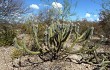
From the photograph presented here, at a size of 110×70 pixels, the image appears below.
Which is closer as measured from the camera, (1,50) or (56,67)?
(56,67)

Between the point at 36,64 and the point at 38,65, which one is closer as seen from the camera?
the point at 38,65

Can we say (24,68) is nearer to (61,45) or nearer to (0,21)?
(61,45)

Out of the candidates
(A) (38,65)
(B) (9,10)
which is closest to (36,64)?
(A) (38,65)

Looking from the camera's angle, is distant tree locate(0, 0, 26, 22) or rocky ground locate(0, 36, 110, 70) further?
distant tree locate(0, 0, 26, 22)

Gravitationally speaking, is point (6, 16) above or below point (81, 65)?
above

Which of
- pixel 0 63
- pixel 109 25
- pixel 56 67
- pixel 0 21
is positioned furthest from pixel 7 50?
pixel 109 25

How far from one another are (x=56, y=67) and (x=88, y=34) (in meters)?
1.26

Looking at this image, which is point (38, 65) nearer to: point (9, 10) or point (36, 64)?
point (36, 64)


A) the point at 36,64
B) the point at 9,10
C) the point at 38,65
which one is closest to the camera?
the point at 38,65

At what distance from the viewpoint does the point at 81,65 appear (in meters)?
7.35

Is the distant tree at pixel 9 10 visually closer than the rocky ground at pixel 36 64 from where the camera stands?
No

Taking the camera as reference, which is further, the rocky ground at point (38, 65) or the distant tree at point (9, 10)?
the distant tree at point (9, 10)

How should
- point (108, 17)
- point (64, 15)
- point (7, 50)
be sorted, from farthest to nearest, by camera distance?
point (108, 17) → point (64, 15) → point (7, 50)

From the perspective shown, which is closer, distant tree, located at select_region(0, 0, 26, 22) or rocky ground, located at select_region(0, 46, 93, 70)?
rocky ground, located at select_region(0, 46, 93, 70)
